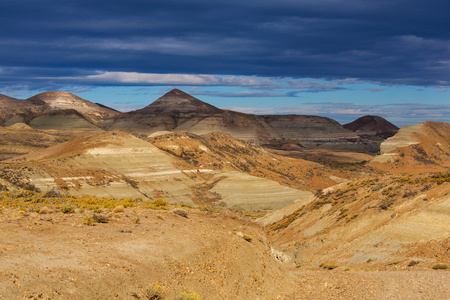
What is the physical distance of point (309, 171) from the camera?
100875mm

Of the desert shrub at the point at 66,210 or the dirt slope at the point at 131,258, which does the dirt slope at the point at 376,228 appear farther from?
the desert shrub at the point at 66,210

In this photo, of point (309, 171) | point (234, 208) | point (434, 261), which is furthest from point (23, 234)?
point (309, 171)

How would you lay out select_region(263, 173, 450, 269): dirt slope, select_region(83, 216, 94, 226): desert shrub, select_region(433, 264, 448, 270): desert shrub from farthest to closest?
select_region(263, 173, 450, 269): dirt slope, select_region(433, 264, 448, 270): desert shrub, select_region(83, 216, 94, 226): desert shrub

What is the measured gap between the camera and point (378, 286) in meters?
15.1

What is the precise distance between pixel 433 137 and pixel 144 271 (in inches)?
5679

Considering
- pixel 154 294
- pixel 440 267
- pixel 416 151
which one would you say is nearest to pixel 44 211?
pixel 154 294

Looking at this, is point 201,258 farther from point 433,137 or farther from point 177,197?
point 433,137

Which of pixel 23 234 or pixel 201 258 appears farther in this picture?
pixel 201 258

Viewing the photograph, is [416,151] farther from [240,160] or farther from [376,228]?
[376,228]

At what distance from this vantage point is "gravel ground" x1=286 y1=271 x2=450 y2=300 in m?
13.8

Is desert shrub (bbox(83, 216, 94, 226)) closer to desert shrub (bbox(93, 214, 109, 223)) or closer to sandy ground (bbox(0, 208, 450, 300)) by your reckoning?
sandy ground (bbox(0, 208, 450, 300))

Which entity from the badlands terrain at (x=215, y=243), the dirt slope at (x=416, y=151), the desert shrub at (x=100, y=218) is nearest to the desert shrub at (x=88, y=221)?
the badlands terrain at (x=215, y=243)

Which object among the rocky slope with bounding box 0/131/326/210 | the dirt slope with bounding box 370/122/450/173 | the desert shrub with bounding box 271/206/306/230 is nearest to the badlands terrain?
the desert shrub with bounding box 271/206/306/230

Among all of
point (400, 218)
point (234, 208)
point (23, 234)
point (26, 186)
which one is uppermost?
point (23, 234)
